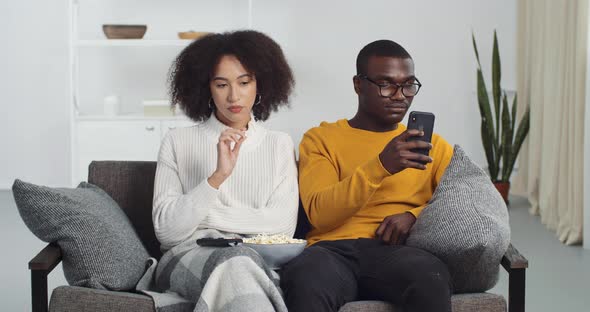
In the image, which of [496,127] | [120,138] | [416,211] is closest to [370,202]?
[416,211]

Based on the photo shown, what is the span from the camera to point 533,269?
13.7 feet

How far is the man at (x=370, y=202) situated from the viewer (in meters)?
2.12

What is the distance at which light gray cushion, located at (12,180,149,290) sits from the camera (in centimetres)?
224

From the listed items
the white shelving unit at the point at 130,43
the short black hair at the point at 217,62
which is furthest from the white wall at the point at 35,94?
the short black hair at the point at 217,62

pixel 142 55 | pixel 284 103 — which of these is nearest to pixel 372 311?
pixel 284 103

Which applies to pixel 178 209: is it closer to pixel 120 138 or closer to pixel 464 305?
pixel 464 305

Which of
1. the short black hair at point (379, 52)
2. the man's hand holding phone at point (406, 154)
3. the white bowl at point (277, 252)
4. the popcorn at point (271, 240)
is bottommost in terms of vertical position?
the white bowl at point (277, 252)

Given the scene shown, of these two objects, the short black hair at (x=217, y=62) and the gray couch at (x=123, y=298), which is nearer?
the gray couch at (x=123, y=298)

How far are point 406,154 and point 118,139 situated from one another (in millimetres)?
4231

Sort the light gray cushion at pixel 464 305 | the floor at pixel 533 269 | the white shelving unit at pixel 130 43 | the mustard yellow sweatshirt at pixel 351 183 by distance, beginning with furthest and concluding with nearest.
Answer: the white shelving unit at pixel 130 43, the floor at pixel 533 269, the mustard yellow sweatshirt at pixel 351 183, the light gray cushion at pixel 464 305

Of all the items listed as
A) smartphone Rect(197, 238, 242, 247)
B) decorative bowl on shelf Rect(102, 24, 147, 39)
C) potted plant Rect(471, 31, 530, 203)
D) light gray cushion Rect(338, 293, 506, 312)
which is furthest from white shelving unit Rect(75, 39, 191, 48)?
light gray cushion Rect(338, 293, 506, 312)

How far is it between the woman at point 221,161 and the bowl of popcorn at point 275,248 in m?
0.10

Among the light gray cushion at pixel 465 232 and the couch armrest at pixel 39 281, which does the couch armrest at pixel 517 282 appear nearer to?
the light gray cushion at pixel 465 232

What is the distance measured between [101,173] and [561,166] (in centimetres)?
308
